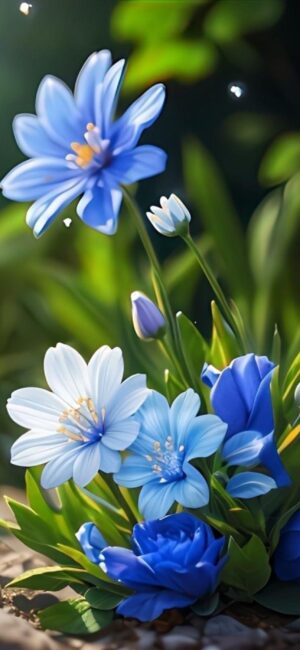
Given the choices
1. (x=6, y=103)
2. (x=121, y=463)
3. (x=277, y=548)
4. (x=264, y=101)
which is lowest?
(x=277, y=548)

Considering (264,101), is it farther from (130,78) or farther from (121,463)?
(121,463)

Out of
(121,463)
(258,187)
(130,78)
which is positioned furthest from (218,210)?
(121,463)

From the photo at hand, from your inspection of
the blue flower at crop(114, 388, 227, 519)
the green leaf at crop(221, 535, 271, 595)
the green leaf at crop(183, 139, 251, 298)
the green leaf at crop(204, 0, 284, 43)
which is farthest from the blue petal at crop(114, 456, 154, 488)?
the green leaf at crop(204, 0, 284, 43)

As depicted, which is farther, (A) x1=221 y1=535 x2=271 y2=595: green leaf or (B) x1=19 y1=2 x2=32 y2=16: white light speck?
(B) x1=19 y1=2 x2=32 y2=16: white light speck

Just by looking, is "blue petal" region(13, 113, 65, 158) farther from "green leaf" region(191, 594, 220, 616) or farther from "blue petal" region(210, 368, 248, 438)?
"green leaf" region(191, 594, 220, 616)

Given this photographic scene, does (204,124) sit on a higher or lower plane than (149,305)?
higher

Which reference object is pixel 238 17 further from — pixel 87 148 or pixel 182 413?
pixel 182 413

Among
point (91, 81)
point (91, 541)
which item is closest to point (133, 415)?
point (91, 541)
